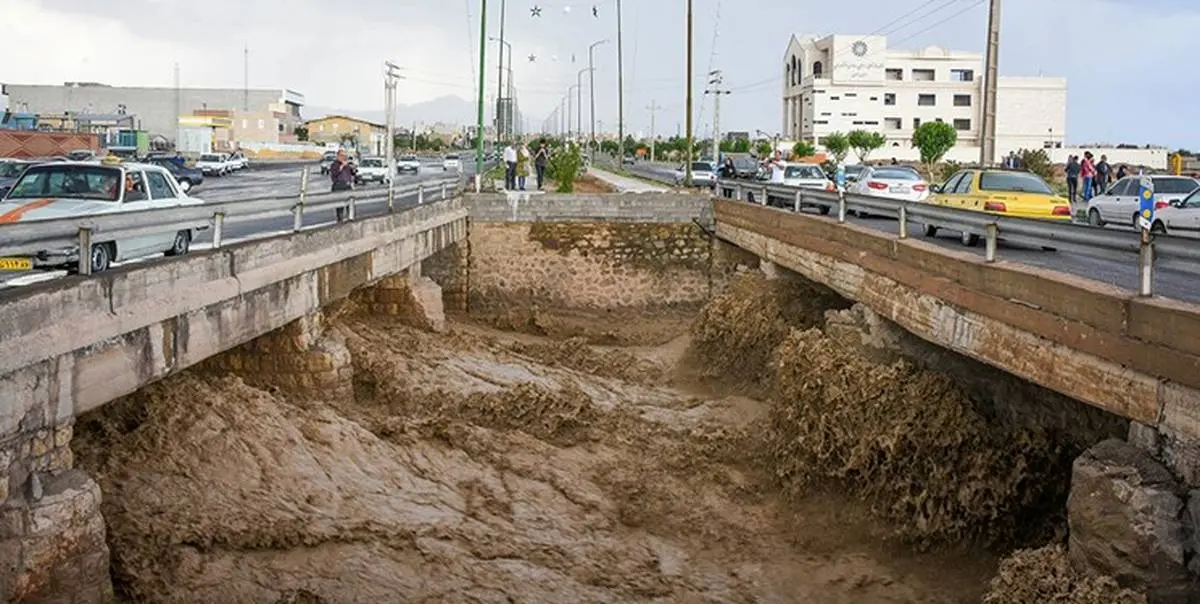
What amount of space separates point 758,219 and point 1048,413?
12513 millimetres

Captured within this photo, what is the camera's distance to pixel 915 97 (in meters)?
104

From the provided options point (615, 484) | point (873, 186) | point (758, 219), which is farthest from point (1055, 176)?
point (615, 484)

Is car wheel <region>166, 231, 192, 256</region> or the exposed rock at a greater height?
car wheel <region>166, 231, 192, 256</region>

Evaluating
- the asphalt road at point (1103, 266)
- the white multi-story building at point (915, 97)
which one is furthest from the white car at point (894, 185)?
the white multi-story building at point (915, 97)

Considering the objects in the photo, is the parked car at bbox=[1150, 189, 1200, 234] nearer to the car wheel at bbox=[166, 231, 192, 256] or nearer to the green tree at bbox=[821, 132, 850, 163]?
the car wheel at bbox=[166, 231, 192, 256]

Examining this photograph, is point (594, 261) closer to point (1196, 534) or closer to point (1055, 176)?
point (1196, 534)

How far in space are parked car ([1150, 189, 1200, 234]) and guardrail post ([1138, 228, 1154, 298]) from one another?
47.9 feet

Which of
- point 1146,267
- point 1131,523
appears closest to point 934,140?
point 1146,267

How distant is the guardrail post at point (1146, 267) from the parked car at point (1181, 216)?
14613 millimetres

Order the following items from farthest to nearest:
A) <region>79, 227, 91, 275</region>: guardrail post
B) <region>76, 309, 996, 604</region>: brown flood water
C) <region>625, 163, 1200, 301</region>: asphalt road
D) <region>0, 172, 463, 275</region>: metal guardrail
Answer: <region>625, 163, 1200, 301</region>: asphalt road → <region>76, 309, 996, 604</region>: brown flood water → <region>79, 227, 91, 275</region>: guardrail post → <region>0, 172, 463, 275</region>: metal guardrail

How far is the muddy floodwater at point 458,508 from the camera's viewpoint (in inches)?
408

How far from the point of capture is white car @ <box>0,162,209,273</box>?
1424 centimetres

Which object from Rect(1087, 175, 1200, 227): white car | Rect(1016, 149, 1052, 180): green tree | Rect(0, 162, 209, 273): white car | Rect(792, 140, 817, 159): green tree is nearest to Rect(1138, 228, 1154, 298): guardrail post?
Rect(0, 162, 209, 273): white car

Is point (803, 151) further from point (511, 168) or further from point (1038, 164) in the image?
point (511, 168)
